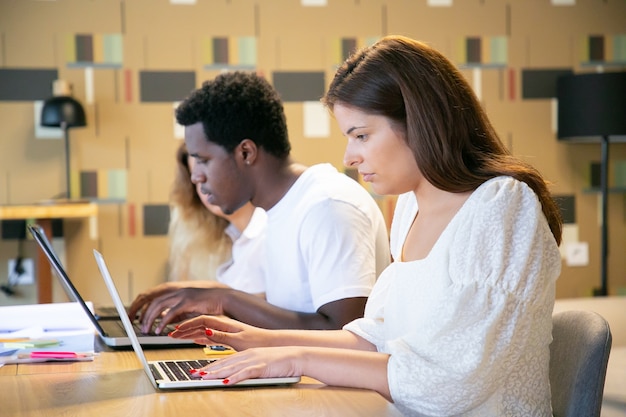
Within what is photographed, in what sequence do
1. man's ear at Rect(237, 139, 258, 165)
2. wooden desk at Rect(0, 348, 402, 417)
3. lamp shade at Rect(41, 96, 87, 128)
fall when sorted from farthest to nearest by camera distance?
lamp shade at Rect(41, 96, 87, 128), man's ear at Rect(237, 139, 258, 165), wooden desk at Rect(0, 348, 402, 417)

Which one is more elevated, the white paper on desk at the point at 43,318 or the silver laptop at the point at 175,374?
the silver laptop at the point at 175,374

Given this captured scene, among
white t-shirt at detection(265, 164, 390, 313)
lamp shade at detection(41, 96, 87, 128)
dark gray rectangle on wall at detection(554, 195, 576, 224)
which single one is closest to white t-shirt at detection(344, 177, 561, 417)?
white t-shirt at detection(265, 164, 390, 313)

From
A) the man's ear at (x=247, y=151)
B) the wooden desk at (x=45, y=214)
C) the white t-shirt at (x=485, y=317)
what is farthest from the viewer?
the wooden desk at (x=45, y=214)

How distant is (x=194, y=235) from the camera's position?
3338mm

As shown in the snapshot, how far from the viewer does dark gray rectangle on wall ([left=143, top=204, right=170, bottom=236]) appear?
4.32m

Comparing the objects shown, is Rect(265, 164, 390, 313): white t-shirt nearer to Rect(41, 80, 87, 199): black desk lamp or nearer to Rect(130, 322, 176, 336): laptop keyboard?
Rect(130, 322, 176, 336): laptop keyboard

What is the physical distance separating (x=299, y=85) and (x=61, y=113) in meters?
1.20

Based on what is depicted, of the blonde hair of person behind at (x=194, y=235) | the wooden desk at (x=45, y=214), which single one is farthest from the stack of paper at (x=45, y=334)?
the wooden desk at (x=45, y=214)

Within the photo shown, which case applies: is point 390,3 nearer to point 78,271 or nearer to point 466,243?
point 78,271

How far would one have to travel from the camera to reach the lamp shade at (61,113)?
3.96 metres

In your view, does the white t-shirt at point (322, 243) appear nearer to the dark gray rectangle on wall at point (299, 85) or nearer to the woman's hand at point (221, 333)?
the woman's hand at point (221, 333)

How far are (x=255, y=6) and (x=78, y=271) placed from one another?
1.61 meters

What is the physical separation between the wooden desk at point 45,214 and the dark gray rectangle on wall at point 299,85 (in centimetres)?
112

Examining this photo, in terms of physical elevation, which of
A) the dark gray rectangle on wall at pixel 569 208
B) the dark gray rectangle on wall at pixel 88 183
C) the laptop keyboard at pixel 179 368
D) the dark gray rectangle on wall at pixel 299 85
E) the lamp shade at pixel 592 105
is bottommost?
the dark gray rectangle on wall at pixel 569 208
